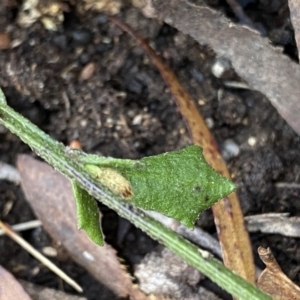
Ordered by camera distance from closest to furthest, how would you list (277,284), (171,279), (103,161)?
1. (103,161)
2. (277,284)
3. (171,279)

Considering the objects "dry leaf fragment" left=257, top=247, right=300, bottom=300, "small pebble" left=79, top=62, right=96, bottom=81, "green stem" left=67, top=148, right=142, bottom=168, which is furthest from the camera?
"small pebble" left=79, top=62, right=96, bottom=81

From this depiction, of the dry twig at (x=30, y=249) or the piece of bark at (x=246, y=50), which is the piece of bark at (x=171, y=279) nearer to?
the dry twig at (x=30, y=249)

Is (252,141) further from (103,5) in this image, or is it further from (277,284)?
(103,5)

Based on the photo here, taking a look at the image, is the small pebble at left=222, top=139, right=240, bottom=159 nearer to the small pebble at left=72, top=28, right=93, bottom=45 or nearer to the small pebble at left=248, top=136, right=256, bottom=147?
the small pebble at left=248, top=136, right=256, bottom=147

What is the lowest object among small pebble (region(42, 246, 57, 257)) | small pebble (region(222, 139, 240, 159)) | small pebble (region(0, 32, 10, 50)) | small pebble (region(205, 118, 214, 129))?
small pebble (region(42, 246, 57, 257))

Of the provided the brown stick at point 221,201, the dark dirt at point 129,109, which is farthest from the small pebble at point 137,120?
the brown stick at point 221,201

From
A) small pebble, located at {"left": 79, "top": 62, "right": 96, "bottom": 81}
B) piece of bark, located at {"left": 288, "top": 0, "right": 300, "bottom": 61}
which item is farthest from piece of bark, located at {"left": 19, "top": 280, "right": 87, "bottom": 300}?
piece of bark, located at {"left": 288, "top": 0, "right": 300, "bottom": 61}

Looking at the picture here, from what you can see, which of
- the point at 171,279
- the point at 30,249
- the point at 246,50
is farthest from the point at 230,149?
the point at 30,249
